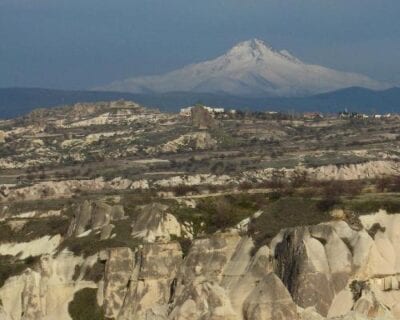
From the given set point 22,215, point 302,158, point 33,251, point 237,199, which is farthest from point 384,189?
point 302,158

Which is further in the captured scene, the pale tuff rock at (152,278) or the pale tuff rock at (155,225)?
the pale tuff rock at (155,225)

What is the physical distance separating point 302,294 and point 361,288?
2.66m

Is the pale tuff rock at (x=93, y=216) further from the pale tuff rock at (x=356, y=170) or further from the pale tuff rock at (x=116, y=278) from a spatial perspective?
the pale tuff rock at (x=356, y=170)

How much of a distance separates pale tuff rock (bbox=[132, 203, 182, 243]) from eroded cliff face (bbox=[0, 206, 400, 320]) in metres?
0.06

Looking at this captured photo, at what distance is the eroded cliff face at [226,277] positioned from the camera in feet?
166

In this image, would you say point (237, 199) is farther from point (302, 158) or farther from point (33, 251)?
point (302, 158)

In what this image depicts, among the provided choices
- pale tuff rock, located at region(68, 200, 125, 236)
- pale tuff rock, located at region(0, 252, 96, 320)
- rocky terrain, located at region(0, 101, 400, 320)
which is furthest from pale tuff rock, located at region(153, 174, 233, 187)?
pale tuff rock, located at region(0, 252, 96, 320)

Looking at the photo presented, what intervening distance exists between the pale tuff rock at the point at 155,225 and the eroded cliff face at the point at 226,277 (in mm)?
60

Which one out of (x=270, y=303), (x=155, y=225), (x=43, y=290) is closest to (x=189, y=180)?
(x=155, y=225)

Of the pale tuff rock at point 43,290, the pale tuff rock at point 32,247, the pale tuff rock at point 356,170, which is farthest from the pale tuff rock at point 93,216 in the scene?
the pale tuff rock at point 356,170

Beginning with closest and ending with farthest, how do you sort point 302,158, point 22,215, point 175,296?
point 175,296 → point 22,215 → point 302,158

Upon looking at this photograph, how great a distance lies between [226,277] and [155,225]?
11.6 meters

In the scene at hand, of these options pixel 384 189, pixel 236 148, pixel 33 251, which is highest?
pixel 384 189

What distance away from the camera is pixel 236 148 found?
197 meters
